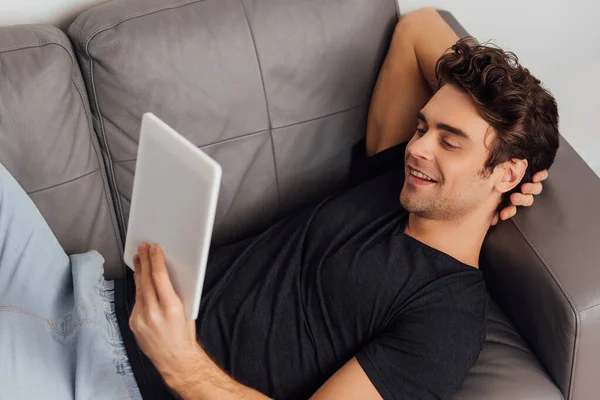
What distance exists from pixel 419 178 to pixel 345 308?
29 centimetres

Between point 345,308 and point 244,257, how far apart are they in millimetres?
270

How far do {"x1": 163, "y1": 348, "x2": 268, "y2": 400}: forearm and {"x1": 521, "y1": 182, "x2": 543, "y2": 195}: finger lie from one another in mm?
671

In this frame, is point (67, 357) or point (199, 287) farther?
point (67, 357)

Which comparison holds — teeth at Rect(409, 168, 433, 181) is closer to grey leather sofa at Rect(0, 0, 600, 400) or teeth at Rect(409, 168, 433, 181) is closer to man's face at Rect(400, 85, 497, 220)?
man's face at Rect(400, 85, 497, 220)

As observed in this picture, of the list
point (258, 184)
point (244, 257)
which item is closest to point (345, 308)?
point (244, 257)

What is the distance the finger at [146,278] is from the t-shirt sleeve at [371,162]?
64 cm

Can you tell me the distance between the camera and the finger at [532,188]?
1394mm

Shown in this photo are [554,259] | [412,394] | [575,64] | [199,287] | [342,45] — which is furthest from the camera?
[575,64]

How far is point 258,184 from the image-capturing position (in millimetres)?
1566

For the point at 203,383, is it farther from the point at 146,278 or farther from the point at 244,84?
the point at 244,84

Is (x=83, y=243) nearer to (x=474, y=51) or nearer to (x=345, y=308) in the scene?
(x=345, y=308)

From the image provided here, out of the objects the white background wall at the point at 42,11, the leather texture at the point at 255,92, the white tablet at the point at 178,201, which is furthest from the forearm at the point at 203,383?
the white background wall at the point at 42,11

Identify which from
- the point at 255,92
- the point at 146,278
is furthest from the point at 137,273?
the point at 255,92

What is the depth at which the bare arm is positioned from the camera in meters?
1.54
